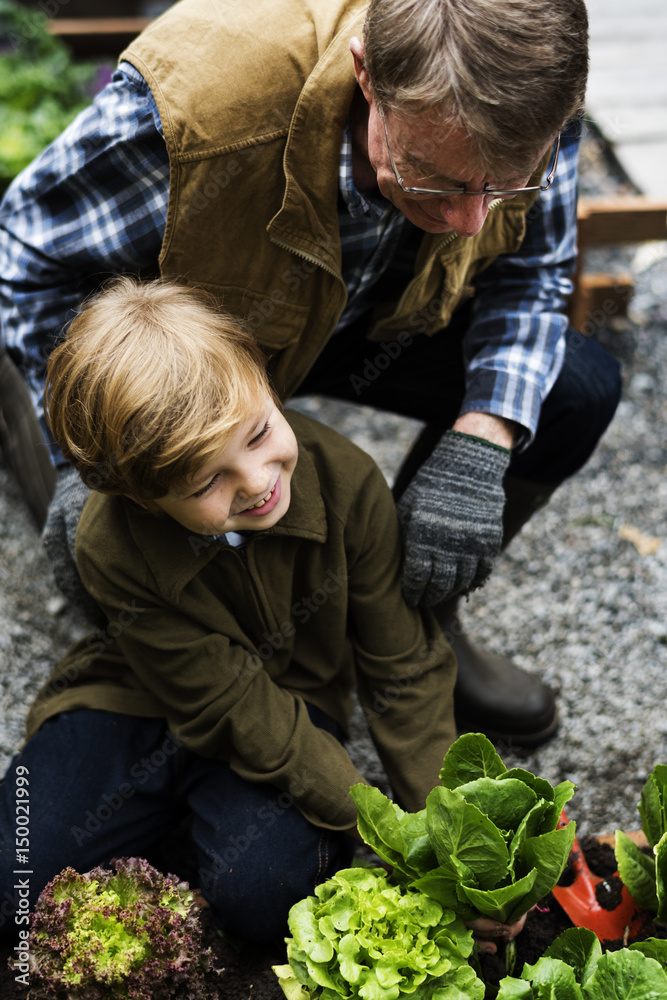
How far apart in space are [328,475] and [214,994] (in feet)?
2.74

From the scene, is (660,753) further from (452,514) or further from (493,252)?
(493,252)

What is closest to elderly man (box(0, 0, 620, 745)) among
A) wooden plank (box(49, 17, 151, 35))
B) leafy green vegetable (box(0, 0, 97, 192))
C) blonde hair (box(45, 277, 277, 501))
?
blonde hair (box(45, 277, 277, 501))

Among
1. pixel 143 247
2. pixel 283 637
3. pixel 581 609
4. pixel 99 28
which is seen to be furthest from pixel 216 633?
pixel 99 28

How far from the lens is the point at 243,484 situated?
1349 millimetres

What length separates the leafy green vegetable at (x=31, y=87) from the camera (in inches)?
130

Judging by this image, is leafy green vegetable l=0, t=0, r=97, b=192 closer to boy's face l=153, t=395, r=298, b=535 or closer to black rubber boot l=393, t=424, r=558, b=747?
black rubber boot l=393, t=424, r=558, b=747

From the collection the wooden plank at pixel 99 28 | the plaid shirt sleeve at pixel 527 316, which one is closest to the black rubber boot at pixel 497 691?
the plaid shirt sleeve at pixel 527 316

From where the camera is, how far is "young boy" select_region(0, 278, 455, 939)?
133 cm

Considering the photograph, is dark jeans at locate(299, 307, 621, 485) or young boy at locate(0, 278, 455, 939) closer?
young boy at locate(0, 278, 455, 939)

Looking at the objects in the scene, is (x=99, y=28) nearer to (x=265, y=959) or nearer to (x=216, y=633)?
(x=216, y=633)

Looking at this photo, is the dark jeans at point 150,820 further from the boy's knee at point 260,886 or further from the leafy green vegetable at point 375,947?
the leafy green vegetable at point 375,947

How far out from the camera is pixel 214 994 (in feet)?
4.56

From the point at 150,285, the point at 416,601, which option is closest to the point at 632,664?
the point at 416,601

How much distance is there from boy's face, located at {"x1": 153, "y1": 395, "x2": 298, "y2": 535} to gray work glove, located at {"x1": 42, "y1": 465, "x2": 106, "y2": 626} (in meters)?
0.30
